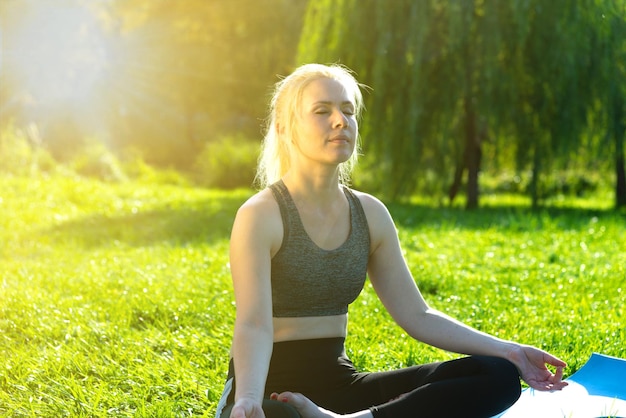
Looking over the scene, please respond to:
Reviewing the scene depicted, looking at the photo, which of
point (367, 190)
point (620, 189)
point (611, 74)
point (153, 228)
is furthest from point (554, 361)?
point (367, 190)

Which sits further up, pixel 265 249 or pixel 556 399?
pixel 265 249

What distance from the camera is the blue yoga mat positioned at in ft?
8.71

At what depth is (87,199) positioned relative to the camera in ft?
30.7

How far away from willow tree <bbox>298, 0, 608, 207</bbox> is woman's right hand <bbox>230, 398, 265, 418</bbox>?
7139mm

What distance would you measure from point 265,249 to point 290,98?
472 millimetres

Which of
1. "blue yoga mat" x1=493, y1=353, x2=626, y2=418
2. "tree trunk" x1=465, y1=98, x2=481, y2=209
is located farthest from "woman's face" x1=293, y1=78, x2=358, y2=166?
"tree trunk" x1=465, y1=98, x2=481, y2=209

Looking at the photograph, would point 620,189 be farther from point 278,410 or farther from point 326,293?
point 278,410

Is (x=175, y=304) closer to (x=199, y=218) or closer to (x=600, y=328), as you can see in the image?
(x=600, y=328)

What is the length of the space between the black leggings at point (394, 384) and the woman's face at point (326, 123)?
557 mm

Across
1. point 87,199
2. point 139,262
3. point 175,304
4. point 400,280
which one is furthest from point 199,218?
point 400,280

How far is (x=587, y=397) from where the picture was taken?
111 inches

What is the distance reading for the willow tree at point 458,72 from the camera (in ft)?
29.0

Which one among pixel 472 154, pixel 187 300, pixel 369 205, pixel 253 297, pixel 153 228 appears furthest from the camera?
pixel 472 154

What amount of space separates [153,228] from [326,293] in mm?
5237
